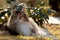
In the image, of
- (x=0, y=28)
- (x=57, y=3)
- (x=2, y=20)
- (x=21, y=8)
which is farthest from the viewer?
(x=57, y=3)

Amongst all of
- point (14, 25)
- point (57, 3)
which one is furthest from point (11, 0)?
point (57, 3)

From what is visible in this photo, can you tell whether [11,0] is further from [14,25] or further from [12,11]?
[14,25]

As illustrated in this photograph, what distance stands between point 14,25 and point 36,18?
129 centimetres

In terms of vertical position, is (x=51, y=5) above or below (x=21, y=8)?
above

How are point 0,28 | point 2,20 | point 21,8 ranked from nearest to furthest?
1. point 21,8
2. point 0,28
3. point 2,20

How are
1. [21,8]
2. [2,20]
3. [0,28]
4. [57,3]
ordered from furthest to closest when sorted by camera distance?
[57,3], [2,20], [0,28], [21,8]

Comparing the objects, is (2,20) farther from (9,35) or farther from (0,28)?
(9,35)

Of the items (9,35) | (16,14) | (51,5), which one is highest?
(51,5)

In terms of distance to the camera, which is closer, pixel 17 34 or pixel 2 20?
pixel 17 34

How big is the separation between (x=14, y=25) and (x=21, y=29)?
0.85 feet

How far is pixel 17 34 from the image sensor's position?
5.99 meters

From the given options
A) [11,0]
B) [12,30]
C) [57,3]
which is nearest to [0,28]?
[12,30]

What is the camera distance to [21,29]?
19.5 ft

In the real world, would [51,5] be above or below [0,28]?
above
